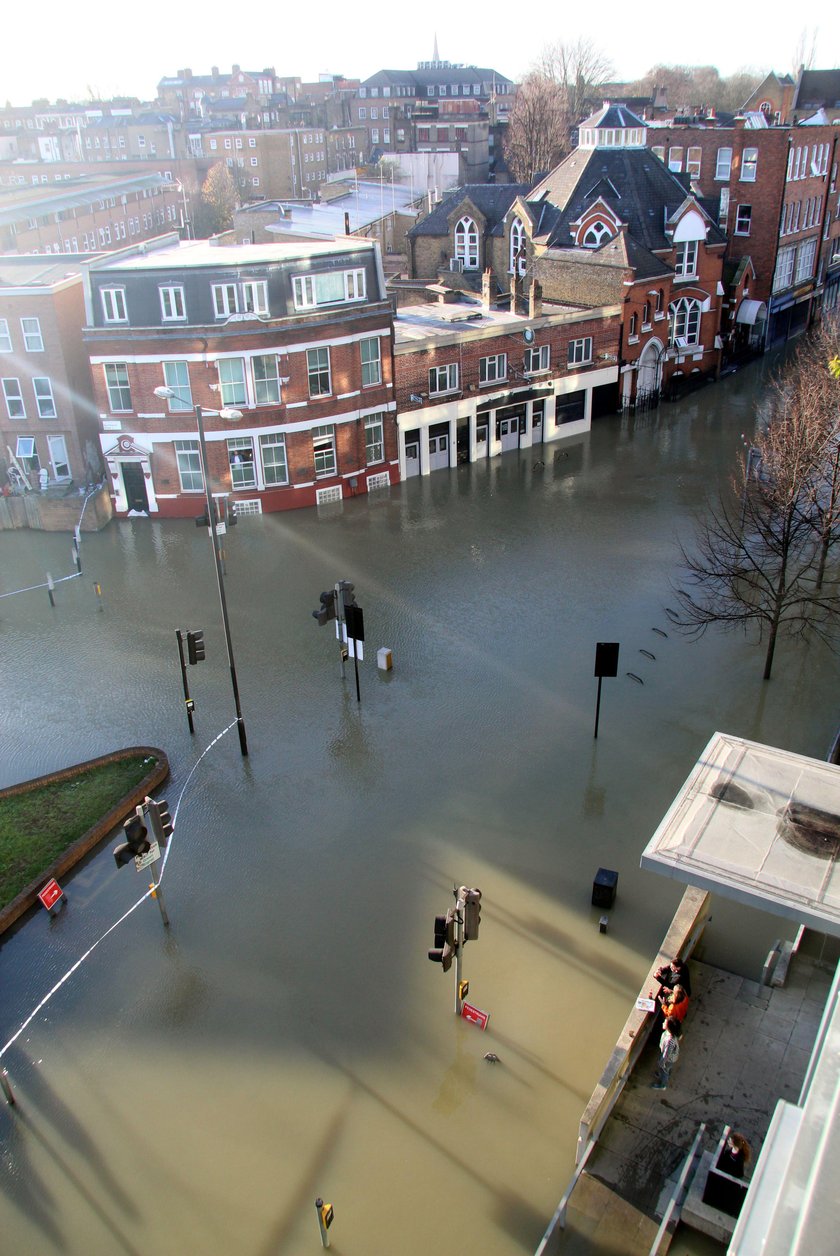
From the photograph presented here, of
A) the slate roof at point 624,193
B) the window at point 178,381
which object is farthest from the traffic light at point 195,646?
the slate roof at point 624,193

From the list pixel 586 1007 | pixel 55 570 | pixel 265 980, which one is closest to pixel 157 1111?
pixel 265 980

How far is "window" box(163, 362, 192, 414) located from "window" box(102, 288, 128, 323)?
2300 mm

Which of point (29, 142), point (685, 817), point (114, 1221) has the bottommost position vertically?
point (114, 1221)

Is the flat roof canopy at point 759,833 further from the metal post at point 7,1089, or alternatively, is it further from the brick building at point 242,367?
the brick building at point 242,367

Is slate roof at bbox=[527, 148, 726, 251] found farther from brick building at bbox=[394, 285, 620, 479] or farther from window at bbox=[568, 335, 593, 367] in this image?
window at bbox=[568, 335, 593, 367]

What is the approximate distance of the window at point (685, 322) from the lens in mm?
42875

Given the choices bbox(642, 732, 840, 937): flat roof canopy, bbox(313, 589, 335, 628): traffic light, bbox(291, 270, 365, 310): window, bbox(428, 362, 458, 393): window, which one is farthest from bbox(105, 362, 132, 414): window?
bbox(642, 732, 840, 937): flat roof canopy

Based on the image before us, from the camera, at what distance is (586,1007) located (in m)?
12.9

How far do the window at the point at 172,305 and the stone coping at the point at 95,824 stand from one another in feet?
53.0

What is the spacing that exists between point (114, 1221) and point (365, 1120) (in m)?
3.02

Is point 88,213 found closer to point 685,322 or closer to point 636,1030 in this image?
point 685,322

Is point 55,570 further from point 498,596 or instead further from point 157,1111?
point 157,1111

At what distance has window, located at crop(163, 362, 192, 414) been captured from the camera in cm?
2906

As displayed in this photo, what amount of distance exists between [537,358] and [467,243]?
1928 cm
